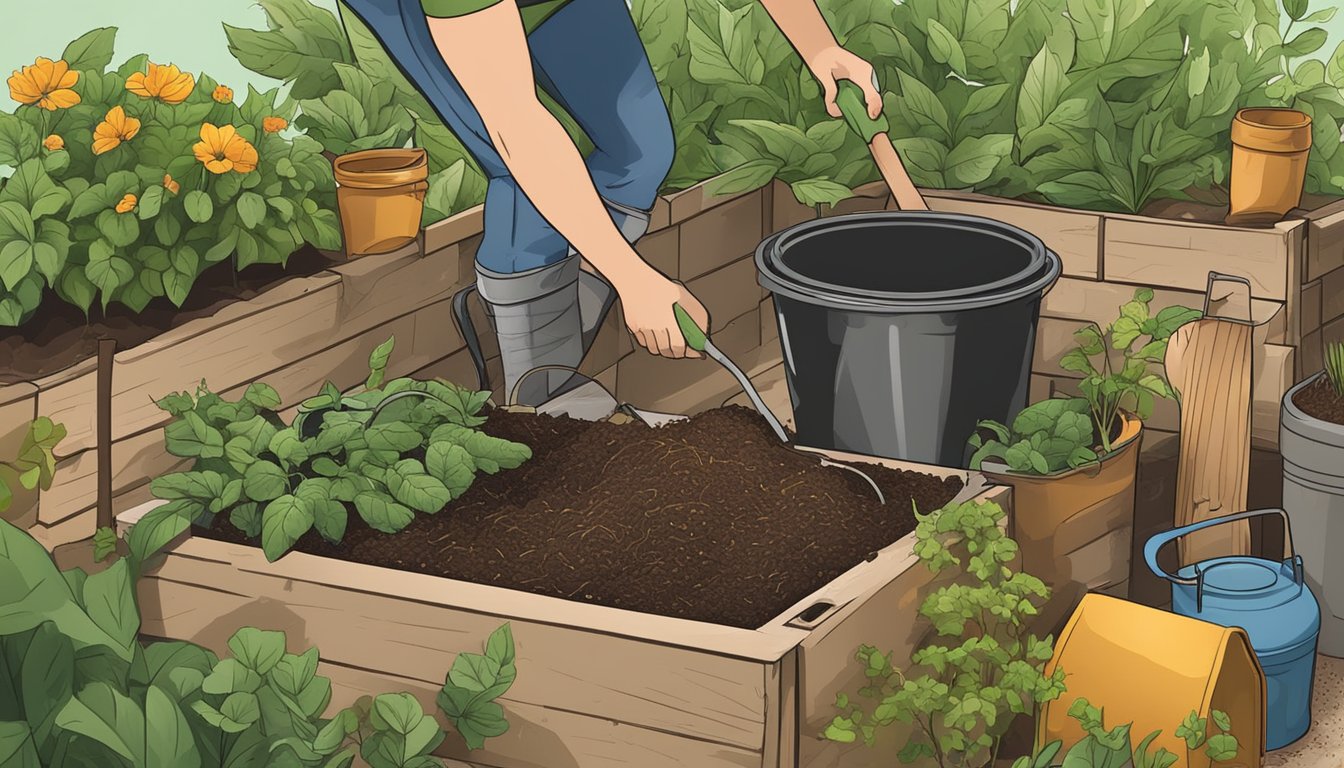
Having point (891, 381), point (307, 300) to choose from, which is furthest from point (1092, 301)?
point (307, 300)

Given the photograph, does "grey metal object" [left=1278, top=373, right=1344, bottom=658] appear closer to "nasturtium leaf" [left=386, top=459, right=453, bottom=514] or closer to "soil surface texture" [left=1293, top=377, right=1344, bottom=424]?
"soil surface texture" [left=1293, top=377, right=1344, bottom=424]

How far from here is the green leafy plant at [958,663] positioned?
2.71 meters

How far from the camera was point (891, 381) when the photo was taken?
130 inches

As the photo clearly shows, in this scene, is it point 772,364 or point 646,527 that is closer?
point 646,527

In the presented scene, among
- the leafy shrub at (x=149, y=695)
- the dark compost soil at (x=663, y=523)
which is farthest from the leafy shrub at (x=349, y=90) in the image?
the leafy shrub at (x=149, y=695)

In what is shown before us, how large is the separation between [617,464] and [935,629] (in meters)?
0.58

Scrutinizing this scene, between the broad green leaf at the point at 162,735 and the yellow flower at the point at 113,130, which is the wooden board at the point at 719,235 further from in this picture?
the broad green leaf at the point at 162,735

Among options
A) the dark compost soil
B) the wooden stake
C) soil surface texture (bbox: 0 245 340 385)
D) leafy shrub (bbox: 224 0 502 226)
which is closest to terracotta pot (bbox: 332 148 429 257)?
soil surface texture (bbox: 0 245 340 385)

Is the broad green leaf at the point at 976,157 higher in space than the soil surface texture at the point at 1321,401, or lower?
higher

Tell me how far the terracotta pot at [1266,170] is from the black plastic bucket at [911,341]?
1.93 ft

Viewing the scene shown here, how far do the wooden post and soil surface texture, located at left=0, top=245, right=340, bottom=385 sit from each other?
1564mm

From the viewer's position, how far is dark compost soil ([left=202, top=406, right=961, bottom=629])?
2.78 meters

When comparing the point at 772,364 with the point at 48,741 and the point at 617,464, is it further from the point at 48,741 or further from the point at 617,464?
the point at 48,741

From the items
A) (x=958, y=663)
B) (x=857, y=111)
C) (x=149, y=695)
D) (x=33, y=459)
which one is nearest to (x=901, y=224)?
(x=857, y=111)
